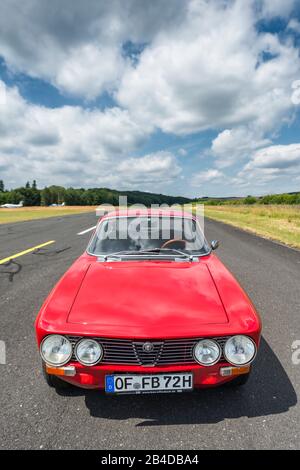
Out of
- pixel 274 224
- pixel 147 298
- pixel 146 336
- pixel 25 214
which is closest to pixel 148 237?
pixel 147 298

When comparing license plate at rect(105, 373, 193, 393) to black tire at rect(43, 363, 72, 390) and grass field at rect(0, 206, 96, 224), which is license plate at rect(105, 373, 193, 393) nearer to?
black tire at rect(43, 363, 72, 390)

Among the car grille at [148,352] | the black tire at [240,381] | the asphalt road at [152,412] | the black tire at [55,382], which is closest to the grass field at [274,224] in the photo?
the asphalt road at [152,412]

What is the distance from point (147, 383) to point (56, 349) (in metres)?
0.72

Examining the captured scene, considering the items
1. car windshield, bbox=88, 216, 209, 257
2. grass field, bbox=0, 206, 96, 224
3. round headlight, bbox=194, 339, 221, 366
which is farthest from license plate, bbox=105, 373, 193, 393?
grass field, bbox=0, 206, 96, 224

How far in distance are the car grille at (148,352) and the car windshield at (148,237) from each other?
144 centimetres

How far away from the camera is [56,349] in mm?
2135

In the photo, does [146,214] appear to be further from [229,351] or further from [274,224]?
[274,224]

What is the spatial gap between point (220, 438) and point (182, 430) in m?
0.26

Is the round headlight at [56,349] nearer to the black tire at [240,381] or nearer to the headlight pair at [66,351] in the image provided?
the headlight pair at [66,351]

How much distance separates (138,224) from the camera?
156 inches

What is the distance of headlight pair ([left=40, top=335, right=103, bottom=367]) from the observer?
2.09 meters
